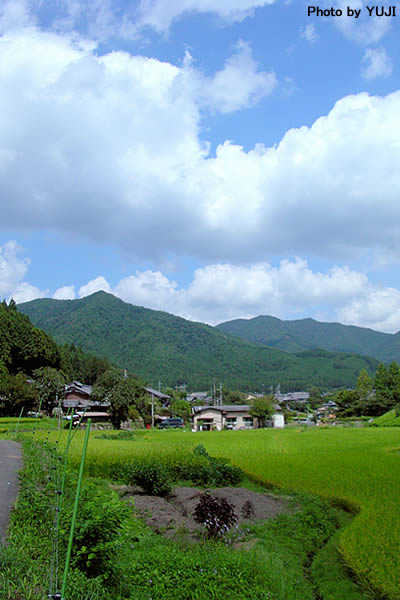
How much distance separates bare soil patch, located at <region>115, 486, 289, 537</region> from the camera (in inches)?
404

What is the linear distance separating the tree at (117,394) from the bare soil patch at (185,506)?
36.0 metres

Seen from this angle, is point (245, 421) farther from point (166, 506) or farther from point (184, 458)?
point (166, 506)

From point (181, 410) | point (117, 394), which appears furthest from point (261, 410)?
point (117, 394)

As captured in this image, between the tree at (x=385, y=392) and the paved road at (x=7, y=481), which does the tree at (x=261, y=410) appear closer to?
the tree at (x=385, y=392)

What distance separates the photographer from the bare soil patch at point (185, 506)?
10274 mm

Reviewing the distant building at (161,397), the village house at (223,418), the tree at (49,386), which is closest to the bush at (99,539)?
the tree at (49,386)

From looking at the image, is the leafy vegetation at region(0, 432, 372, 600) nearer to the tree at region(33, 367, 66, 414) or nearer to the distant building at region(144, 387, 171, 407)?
the tree at region(33, 367, 66, 414)

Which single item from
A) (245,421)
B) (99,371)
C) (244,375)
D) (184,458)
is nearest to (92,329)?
(244,375)

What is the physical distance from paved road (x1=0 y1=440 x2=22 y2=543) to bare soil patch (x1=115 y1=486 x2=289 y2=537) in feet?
7.90

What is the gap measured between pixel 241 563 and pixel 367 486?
7.98 meters

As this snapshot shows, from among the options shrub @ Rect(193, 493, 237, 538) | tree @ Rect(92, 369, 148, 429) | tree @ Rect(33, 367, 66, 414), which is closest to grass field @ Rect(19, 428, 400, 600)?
shrub @ Rect(193, 493, 237, 538)

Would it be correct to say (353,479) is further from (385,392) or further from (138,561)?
(385,392)

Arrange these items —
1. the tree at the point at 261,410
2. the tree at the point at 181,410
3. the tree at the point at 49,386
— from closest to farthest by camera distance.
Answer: the tree at the point at 49,386
the tree at the point at 261,410
the tree at the point at 181,410

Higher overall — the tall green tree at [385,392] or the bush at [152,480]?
the tall green tree at [385,392]
